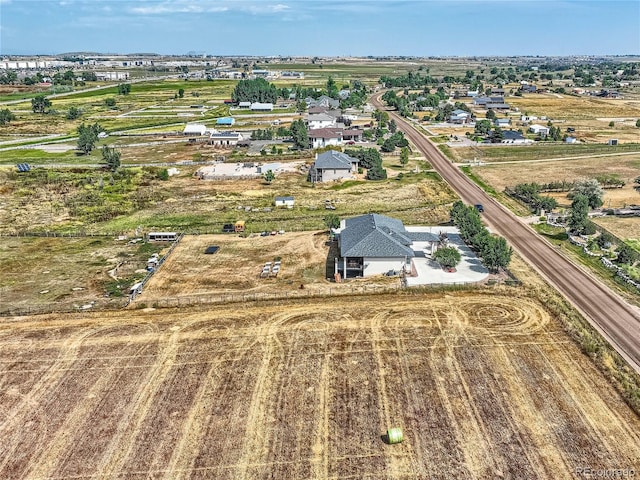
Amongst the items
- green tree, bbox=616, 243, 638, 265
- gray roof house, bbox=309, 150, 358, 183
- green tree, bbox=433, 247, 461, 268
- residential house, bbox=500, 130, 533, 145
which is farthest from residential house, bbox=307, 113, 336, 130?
green tree, bbox=616, 243, 638, 265

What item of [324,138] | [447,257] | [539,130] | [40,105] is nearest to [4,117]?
[40,105]

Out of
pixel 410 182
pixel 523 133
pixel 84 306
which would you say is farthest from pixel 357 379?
pixel 523 133

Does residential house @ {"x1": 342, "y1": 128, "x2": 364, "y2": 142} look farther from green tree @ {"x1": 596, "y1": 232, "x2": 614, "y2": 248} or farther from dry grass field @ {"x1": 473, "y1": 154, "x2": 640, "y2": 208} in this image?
green tree @ {"x1": 596, "y1": 232, "x2": 614, "y2": 248}

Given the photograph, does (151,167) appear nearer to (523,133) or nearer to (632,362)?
(632,362)

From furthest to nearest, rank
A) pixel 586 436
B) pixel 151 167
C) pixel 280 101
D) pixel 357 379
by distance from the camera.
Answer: pixel 280 101, pixel 151 167, pixel 357 379, pixel 586 436

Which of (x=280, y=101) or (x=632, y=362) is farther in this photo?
(x=280, y=101)

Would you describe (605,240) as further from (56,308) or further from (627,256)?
(56,308)

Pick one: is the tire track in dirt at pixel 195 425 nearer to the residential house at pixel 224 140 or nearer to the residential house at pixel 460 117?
the residential house at pixel 224 140
